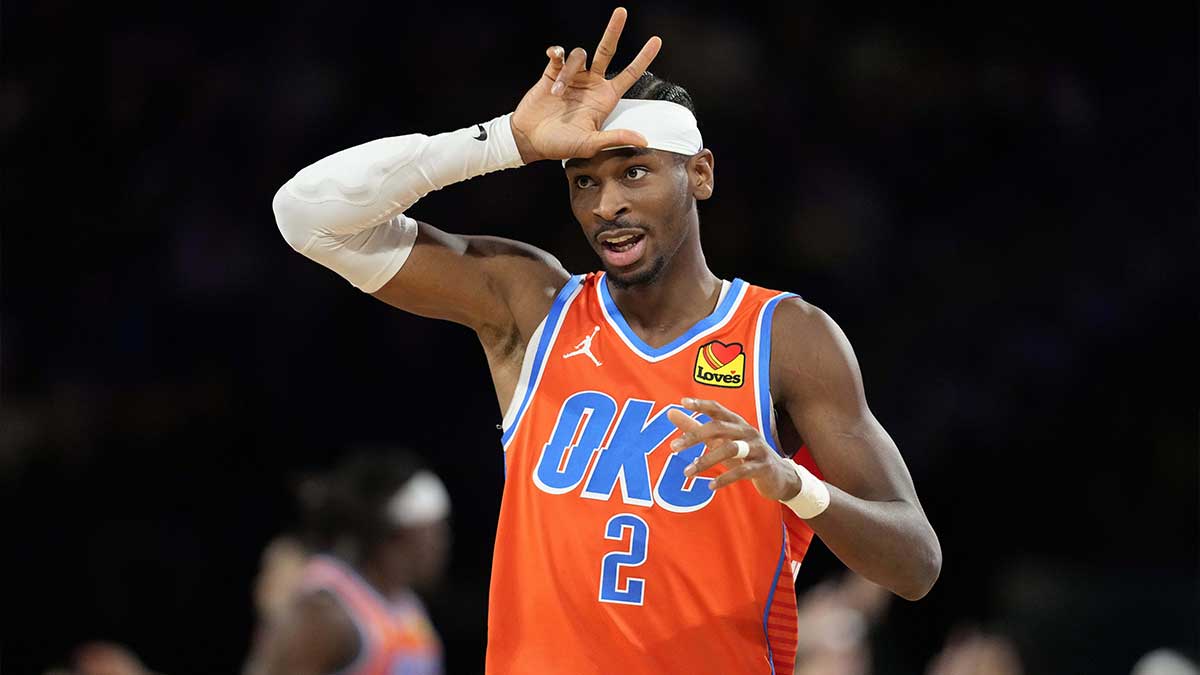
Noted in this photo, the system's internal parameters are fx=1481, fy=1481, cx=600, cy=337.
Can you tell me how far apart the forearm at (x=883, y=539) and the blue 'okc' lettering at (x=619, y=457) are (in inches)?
15.4

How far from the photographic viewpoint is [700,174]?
397cm

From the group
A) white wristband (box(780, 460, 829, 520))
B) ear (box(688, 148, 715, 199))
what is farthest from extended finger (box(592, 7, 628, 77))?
white wristband (box(780, 460, 829, 520))

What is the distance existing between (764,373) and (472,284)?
810 mm

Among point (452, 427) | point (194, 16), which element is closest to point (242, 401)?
point (452, 427)

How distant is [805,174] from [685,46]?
114 cm

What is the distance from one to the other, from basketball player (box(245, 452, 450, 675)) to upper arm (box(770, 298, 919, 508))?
6.20 ft

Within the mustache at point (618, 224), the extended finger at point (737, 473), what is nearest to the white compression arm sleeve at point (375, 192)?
the mustache at point (618, 224)

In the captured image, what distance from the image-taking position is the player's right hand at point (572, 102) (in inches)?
147

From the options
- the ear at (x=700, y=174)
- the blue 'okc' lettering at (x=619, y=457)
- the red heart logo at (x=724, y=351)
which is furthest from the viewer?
the ear at (x=700, y=174)

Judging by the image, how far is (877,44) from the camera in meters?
9.97

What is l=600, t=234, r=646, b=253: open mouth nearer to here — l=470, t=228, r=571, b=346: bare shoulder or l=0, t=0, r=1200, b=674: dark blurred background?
l=470, t=228, r=571, b=346: bare shoulder

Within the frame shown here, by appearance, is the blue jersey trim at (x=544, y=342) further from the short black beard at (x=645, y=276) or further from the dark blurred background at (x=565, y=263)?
the dark blurred background at (x=565, y=263)

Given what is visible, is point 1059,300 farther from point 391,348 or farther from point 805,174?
→ point 391,348

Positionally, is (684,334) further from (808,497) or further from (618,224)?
(808,497)
